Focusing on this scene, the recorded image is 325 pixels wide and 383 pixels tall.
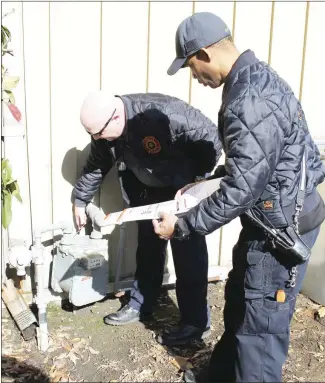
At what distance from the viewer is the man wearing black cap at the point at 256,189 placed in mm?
2398

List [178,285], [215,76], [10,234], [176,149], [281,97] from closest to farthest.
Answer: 1. [281,97]
2. [215,76]
3. [176,149]
4. [178,285]
5. [10,234]

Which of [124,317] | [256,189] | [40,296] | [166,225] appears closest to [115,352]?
[124,317]

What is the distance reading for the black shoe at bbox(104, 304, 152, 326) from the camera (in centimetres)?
400

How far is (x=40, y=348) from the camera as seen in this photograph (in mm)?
3674

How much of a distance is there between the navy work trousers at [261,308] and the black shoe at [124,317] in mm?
1287

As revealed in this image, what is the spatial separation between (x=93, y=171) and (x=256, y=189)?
164 centimetres

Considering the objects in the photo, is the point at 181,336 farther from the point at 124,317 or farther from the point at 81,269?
the point at 81,269

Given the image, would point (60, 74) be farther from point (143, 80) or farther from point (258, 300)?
point (258, 300)

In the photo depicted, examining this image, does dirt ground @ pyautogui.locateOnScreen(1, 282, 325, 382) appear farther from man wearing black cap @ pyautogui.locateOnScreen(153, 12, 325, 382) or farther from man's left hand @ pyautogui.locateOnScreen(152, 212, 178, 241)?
man's left hand @ pyautogui.locateOnScreen(152, 212, 178, 241)

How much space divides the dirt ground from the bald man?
0.38 ft

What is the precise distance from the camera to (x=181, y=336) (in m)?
3.75

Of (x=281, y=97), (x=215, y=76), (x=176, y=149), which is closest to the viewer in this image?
(x=281, y=97)

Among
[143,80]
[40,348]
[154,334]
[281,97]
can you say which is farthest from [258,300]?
[143,80]

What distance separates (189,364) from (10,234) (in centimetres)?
152
